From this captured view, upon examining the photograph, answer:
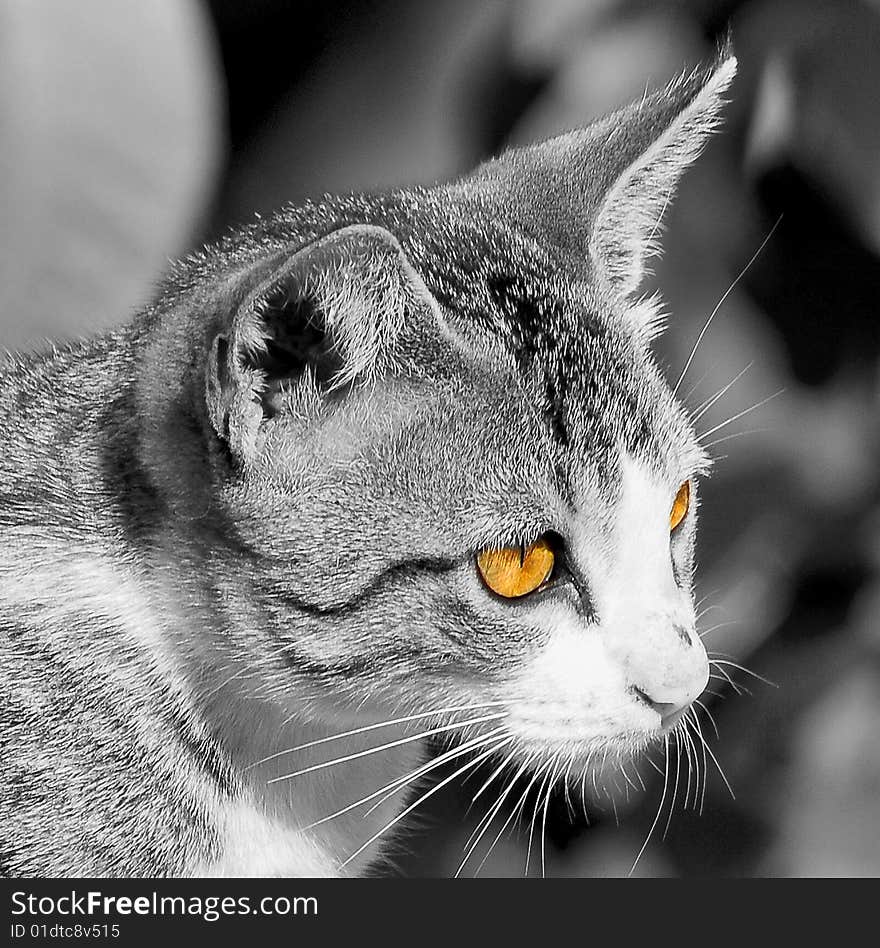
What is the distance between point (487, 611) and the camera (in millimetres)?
830

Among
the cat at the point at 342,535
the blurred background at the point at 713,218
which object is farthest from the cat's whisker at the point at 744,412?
the cat at the point at 342,535

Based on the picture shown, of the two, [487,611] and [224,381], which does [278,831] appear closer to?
[487,611]

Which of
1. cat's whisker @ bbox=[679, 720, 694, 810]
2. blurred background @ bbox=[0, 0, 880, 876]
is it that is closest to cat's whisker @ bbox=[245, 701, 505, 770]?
cat's whisker @ bbox=[679, 720, 694, 810]

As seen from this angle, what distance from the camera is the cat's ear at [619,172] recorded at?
929 mm

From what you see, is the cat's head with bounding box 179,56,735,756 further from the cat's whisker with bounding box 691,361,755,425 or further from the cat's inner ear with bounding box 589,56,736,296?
the cat's whisker with bounding box 691,361,755,425

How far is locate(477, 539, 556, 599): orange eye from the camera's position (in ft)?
2.72

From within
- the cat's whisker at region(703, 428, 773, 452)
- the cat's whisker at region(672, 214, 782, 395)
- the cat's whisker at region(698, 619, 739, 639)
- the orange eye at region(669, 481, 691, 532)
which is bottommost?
the cat's whisker at region(698, 619, 739, 639)

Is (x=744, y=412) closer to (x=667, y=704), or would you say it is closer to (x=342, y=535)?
(x=667, y=704)

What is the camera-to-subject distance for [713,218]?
1.15m

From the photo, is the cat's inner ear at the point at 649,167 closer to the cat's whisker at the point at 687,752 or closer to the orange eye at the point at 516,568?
the orange eye at the point at 516,568

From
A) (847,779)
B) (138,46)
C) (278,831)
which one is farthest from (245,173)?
(847,779)

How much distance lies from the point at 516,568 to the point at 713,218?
1.61 ft

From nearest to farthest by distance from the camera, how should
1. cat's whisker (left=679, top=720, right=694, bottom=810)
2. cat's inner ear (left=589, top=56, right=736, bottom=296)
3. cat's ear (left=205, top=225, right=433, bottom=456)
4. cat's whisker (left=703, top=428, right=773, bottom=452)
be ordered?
cat's ear (left=205, top=225, right=433, bottom=456) → cat's inner ear (left=589, top=56, right=736, bottom=296) → cat's whisker (left=679, top=720, right=694, bottom=810) → cat's whisker (left=703, top=428, right=773, bottom=452)

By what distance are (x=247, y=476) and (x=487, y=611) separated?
0.62 ft
